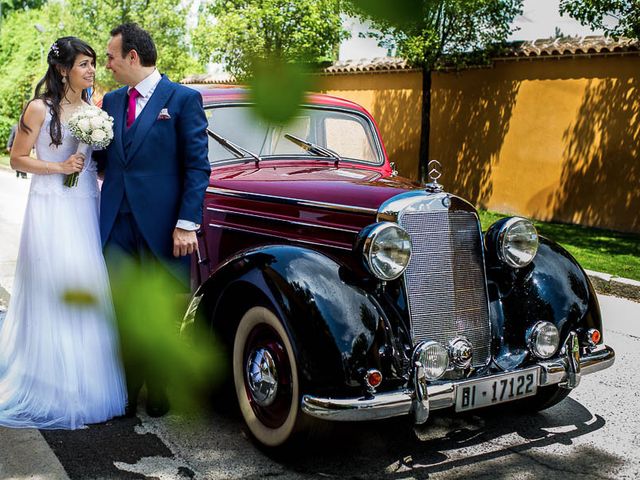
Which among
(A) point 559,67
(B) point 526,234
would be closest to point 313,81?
(B) point 526,234

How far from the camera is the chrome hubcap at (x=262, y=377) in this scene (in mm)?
3025

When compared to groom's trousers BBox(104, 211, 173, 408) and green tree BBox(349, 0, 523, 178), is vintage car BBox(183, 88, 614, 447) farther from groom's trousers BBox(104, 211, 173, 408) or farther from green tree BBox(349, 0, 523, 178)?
green tree BBox(349, 0, 523, 178)

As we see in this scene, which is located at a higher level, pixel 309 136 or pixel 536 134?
pixel 536 134

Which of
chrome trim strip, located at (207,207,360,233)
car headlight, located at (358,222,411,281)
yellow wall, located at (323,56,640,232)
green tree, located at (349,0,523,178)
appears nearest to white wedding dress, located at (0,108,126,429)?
chrome trim strip, located at (207,207,360,233)

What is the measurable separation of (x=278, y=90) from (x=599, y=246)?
7.59 metres

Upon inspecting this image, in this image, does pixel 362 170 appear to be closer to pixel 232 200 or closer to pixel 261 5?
pixel 232 200

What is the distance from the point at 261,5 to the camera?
120 inches

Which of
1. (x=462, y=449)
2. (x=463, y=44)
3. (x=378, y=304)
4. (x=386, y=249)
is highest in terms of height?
(x=463, y=44)

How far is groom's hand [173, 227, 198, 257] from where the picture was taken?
3277 millimetres

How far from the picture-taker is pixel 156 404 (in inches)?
137

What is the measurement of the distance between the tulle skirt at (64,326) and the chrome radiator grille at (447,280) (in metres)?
1.44

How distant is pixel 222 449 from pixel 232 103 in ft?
6.31

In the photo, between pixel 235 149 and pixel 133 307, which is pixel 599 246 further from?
pixel 133 307

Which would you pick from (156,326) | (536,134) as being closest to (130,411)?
(156,326)
